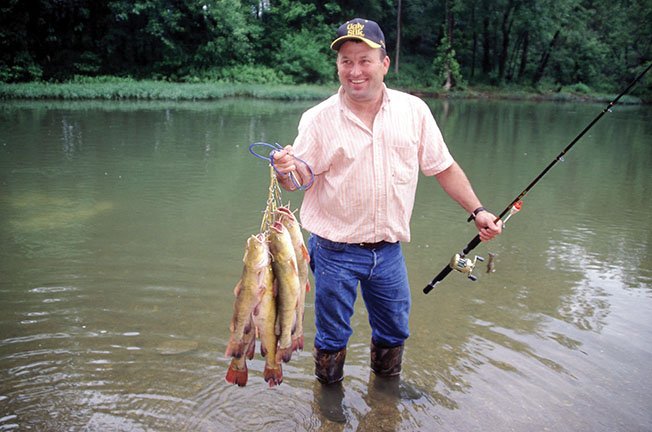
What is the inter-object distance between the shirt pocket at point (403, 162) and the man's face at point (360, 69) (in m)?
0.34

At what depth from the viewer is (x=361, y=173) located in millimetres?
3129

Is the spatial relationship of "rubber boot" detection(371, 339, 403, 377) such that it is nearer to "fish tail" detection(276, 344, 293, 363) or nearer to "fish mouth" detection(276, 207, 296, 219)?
"fish tail" detection(276, 344, 293, 363)

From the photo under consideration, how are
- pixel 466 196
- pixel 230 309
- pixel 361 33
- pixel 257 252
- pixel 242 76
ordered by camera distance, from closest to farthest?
1. pixel 257 252
2. pixel 361 33
3. pixel 466 196
4. pixel 230 309
5. pixel 242 76

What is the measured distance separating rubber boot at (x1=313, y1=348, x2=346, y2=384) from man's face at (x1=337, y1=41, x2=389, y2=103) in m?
1.64

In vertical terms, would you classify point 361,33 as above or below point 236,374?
above

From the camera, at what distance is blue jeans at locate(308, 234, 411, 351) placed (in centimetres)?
328

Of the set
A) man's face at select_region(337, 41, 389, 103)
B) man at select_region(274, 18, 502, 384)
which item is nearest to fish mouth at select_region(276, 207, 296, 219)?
man at select_region(274, 18, 502, 384)

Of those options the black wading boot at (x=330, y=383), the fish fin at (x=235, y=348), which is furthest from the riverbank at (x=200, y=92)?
the fish fin at (x=235, y=348)

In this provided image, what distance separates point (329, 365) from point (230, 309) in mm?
1701

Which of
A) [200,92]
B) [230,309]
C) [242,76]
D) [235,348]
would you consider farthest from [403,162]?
[242,76]

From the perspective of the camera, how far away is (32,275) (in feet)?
18.8

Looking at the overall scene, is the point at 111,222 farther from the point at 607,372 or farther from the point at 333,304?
the point at 607,372

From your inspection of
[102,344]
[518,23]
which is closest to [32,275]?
[102,344]

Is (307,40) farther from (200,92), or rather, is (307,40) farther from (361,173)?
(361,173)
